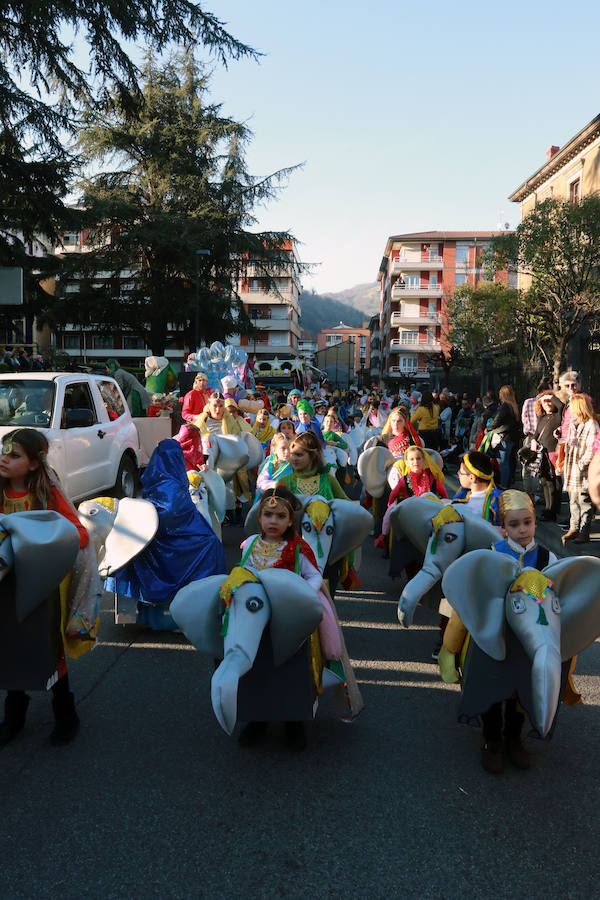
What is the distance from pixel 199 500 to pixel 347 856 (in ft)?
14.1

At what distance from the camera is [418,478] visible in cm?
691

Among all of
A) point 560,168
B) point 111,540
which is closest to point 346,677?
point 111,540

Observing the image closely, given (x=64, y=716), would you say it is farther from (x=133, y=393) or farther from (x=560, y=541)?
(x=133, y=393)

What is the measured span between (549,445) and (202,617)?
320 inches

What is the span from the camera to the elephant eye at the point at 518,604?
337 cm

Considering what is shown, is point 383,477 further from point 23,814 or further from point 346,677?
point 23,814

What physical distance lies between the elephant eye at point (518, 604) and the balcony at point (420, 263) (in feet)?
249

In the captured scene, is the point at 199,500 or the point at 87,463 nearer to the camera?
the point at 199,500

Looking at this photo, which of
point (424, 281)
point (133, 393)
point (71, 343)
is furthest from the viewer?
point (71, 343)

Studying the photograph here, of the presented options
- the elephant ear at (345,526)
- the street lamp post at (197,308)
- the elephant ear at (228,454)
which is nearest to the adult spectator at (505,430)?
the elephant ear at (228,454)

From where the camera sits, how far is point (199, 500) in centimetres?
694

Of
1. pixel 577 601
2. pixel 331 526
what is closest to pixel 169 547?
pixel 331 526

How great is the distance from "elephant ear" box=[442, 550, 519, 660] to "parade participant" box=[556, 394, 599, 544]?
571 cm

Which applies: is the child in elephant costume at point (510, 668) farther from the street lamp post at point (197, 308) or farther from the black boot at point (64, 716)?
the street lamp post at point (197, 308)
